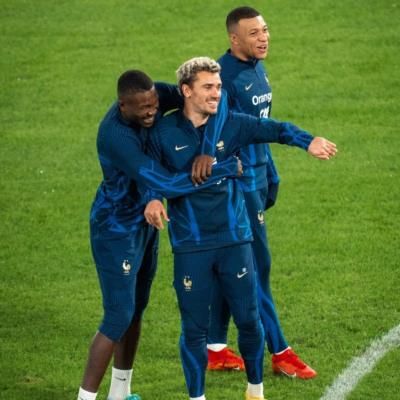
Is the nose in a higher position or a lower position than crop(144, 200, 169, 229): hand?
higher

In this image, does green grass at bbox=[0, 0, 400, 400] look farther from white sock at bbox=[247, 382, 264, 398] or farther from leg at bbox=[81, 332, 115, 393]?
leg at bbox=[81, 332, 115, 393]

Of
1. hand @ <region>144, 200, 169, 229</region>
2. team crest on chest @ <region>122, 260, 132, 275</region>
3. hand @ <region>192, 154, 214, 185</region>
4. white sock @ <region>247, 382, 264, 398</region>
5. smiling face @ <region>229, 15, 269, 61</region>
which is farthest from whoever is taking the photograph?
smiling face @ <region>229, 15, 269, 61</region>

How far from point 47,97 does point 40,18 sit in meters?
2.77

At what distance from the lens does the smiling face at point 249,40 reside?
9234mm

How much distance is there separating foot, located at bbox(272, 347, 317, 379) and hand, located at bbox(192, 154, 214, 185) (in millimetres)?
1845

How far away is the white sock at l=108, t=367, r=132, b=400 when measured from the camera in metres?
8.87

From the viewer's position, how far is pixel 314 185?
1306cm

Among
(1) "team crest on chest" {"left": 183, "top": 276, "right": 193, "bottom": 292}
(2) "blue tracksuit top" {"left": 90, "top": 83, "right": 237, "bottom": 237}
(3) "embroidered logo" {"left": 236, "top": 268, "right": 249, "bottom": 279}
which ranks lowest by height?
(1) "team crest on chest" {"left": 183, "top": 276, "right": 193, "bottom": 292}

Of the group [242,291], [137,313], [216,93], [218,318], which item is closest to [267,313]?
[218,318]

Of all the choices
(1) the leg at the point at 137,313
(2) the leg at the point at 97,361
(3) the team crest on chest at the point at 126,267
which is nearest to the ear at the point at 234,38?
(1) the leg at the point at 137,313

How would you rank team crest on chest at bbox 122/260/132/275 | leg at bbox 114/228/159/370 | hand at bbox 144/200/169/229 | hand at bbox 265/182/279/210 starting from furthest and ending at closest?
1. hand at bbox 265/182/279/210
2. leg at bbox 114/228/159/370
3. team crest on chest at bbox 122/260/132/275
4. hand at bbox 144/200/169/229

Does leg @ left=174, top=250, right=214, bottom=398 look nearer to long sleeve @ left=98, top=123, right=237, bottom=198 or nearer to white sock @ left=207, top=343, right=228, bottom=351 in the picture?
long sleeve @ left=98, top=123, right=237, bottom=198

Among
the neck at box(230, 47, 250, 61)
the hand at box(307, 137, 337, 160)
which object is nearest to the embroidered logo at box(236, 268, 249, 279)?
the hand at box(307, 137, 337, 160)

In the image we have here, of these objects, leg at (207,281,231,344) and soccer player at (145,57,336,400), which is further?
leg at (207,281,231,344)
